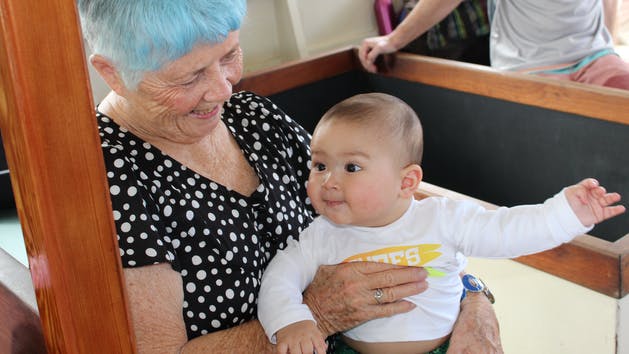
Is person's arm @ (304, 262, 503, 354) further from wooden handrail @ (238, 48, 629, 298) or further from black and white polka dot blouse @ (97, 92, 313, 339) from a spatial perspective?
wooden handrail @ (238, 48, 629, 298)

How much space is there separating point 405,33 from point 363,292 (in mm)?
1490

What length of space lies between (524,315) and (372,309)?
61 centimetres

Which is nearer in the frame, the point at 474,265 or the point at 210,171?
the point at 210,171

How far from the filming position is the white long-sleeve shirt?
3.82 ft

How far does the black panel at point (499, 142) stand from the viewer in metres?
2.01

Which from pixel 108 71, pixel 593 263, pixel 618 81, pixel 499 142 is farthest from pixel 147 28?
pixel 618 81

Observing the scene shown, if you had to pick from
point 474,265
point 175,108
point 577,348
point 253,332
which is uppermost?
point 175,108

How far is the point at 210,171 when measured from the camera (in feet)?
4.23

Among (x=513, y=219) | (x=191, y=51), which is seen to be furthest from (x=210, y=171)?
(x=513, y=219)

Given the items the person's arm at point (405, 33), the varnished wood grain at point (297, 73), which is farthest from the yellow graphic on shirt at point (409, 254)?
the person's arm at point (405, 33)

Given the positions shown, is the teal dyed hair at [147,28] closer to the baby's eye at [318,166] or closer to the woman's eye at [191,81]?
the woman's eye at [191,81]

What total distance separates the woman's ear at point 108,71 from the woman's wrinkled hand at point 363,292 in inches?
18.2

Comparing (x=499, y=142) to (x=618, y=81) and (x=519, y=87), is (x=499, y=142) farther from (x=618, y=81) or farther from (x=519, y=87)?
(x=618, y=81)

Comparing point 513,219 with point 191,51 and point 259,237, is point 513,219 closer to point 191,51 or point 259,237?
point 259,237
